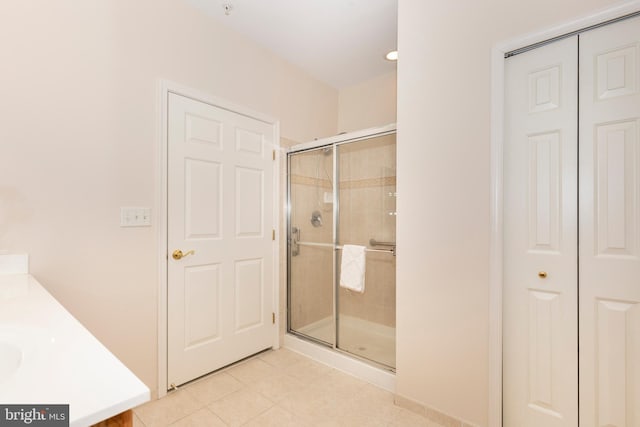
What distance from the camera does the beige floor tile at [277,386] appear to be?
1.97 metres

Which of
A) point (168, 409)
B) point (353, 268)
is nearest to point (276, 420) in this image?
point (168, 409)

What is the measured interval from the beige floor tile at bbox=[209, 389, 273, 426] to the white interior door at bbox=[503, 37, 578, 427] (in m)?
1.34

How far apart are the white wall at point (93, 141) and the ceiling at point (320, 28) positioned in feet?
0.99

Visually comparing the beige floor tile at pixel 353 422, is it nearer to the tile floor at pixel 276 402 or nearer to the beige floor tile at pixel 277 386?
the tile floor at pixel 276 402

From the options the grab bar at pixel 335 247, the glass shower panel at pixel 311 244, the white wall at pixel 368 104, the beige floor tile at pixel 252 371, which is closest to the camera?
the beige floor tile at pixel 252 371

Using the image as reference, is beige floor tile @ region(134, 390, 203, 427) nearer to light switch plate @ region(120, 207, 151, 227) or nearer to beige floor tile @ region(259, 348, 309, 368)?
beige floor tile @ region(259, 348, 309, 368)

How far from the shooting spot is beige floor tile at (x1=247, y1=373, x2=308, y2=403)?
6.45ft

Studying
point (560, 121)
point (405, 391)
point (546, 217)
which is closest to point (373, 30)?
point (560, 121)

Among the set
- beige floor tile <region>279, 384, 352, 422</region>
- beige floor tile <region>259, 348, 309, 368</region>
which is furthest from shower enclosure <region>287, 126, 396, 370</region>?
beige floor tile <region>279, 384, 352, 422</region>

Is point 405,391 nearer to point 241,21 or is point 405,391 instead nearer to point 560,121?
point 560,121

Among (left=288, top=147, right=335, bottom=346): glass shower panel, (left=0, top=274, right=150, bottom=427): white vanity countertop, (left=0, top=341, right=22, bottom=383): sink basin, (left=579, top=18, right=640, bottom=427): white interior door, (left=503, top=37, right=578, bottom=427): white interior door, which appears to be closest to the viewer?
(left=0, top=274, right=150, bottom=427): white vanity countertop

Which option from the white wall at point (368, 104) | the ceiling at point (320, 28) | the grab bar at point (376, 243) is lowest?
the grab bar at point (376, 243)

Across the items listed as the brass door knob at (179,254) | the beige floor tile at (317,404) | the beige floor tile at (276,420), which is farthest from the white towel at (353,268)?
the brass door knob at (179,254)

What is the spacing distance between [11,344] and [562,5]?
2.32 metres
